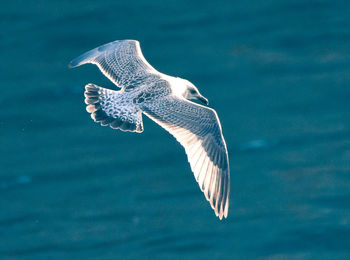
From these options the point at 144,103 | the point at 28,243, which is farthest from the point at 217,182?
the point at 28,243

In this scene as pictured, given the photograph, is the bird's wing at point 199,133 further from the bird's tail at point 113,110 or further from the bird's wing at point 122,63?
the bird's wing at point 122,63

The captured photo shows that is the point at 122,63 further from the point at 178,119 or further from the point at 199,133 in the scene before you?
the point at 199,133

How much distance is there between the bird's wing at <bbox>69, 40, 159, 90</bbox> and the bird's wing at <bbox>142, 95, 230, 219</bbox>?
53 centimetres

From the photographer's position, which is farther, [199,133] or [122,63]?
[122,63]

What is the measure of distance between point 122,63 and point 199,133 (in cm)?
116

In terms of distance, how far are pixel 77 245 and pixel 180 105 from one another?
1885 millimetres

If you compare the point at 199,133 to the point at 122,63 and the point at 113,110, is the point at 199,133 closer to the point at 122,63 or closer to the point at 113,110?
the point at 113,110

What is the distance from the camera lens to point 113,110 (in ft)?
19.8

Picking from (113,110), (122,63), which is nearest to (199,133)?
(113,110)

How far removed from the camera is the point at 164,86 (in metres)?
6.23

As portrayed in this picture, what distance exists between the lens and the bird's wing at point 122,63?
6500 mm

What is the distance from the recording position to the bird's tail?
5.93 metres

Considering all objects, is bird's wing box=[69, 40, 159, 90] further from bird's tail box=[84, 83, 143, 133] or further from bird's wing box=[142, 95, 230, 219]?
bird's wing box=[142, 95, 230, 219]

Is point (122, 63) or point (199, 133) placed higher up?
point (122, 63)
